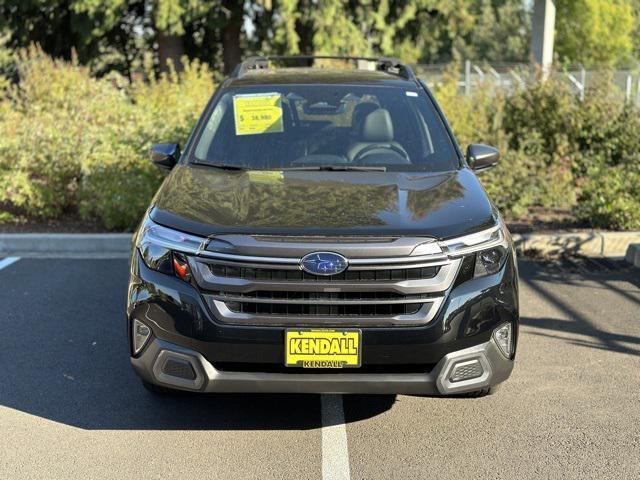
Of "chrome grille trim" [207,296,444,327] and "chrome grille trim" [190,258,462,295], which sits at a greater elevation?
"chrome grille trim" [190,258,462,295]

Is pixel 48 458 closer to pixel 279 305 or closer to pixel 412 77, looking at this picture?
pixel 279 305

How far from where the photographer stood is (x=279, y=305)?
11.9ft

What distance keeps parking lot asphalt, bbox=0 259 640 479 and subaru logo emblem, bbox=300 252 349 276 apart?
2.64ft

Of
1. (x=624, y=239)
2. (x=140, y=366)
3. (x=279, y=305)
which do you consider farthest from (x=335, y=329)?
(x=624, y=239)

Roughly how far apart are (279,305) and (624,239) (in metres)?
5.27

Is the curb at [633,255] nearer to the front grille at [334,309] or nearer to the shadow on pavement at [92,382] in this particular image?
the shadow on pavement at [92,382]

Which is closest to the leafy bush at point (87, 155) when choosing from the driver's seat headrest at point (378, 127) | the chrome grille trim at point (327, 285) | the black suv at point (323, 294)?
the driver's seat headrest at point (378, 127)

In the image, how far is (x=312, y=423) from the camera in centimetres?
419

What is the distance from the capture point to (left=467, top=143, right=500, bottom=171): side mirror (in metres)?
5.08

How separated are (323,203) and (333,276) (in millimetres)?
567

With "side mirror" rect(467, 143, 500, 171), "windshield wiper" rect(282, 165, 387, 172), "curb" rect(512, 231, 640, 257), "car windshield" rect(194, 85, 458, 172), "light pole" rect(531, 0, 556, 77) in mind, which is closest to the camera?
"windshield wiper" rect(282, 165, 387, 172)

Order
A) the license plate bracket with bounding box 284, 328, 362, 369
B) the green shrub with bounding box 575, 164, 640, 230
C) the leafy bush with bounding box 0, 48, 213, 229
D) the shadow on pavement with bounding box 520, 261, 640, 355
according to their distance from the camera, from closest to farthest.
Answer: the license plate bracket with bounding box 284, 328, 362, 369 < the shadow on pavement with bounding box 520, 261, 640, 355 < the green shrub with bounding box 575, 164, 640, 230 < the leafy bush with bounding box 0, 48, 213, 229

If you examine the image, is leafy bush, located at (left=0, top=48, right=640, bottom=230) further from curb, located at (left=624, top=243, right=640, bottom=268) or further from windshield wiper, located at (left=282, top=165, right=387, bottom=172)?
windshield wiper, located at (left=282, top=165, right=387, bottom=172)

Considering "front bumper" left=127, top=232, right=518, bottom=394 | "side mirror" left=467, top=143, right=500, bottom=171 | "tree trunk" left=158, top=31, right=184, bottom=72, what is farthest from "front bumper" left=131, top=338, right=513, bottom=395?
"tree trunk" left=158, top=31, right=184, bottom=72
